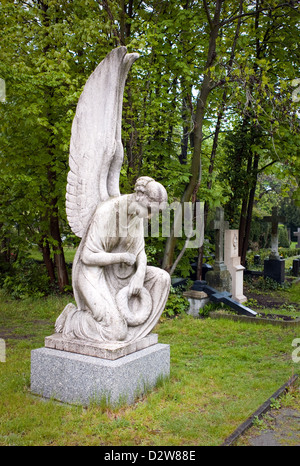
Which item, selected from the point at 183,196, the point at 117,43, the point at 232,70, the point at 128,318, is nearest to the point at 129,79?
the point at 117,43

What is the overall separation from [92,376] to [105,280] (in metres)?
0.96

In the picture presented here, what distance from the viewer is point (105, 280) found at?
14.7ft

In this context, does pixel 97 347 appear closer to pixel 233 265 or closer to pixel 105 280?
pixel 105 280

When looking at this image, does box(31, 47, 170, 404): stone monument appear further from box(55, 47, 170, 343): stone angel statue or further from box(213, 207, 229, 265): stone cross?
box(213, 207, 229, 265): stone cross

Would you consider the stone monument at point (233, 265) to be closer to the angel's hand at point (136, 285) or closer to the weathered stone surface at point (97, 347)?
the weathered stone surface at point (97, 347)

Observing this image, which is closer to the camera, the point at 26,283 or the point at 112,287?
the point at 112,287

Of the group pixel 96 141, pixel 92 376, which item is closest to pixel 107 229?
pixel 96 141

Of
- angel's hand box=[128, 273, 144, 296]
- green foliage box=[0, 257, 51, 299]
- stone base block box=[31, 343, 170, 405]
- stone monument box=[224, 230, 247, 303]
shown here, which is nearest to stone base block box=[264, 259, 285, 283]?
stone monument box=[224, 230, 247, 303]

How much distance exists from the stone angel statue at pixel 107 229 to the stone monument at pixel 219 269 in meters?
4.90

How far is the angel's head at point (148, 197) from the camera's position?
423 centimetres

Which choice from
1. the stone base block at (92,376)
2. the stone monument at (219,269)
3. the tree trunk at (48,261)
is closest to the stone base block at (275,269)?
the stone monument at (219,269)

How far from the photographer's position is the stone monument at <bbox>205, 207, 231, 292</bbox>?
935cm

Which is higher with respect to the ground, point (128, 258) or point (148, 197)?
point (148, 197)
